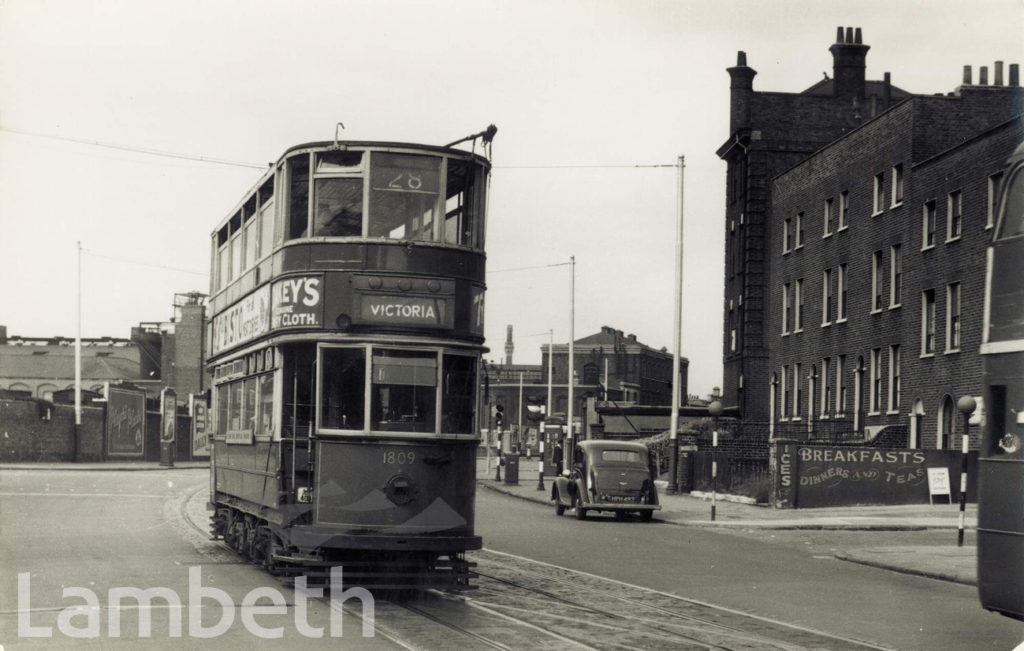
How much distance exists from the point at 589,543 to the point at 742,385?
3444 cm

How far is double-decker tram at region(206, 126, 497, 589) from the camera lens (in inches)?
577

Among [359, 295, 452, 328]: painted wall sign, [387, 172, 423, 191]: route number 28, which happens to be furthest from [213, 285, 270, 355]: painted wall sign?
[387, 172, 423, 191]: route number 28

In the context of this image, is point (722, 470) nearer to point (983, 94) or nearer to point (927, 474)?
point (927, 474)

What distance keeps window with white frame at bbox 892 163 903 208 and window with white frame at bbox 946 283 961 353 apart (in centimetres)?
490

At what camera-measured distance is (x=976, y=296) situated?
3584 cm

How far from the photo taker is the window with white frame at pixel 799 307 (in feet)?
165

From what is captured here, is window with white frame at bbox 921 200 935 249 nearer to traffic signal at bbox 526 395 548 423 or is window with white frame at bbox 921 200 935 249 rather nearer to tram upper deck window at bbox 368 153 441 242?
traffic signal at bbox 526 395 548 423

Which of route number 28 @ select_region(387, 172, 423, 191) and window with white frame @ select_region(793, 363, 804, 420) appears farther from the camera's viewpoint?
window with white frame @ select_region(793, 363, 804, 420)

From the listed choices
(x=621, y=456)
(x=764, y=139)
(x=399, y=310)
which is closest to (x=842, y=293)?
(x=764, y=139)

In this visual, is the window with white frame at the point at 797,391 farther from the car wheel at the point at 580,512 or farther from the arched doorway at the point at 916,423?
the car wheel at the point at 580,512

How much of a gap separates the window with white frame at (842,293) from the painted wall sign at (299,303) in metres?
33.4

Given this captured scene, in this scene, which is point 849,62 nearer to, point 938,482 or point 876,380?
point 876,380

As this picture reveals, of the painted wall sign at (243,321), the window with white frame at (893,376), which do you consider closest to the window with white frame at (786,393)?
the window with white frame at (893,376)

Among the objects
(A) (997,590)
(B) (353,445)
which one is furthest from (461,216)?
(A) (997,590)
